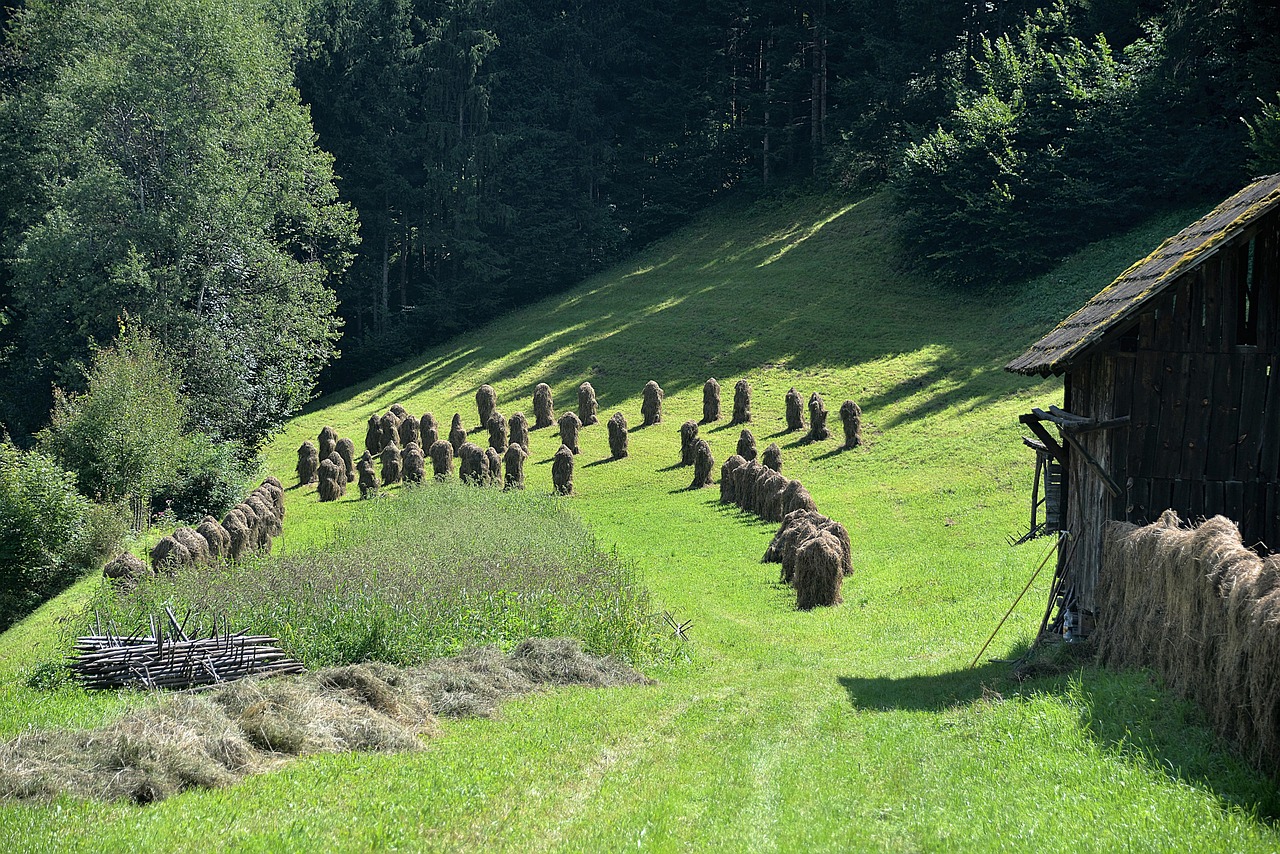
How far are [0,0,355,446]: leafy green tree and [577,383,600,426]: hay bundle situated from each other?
1066cm

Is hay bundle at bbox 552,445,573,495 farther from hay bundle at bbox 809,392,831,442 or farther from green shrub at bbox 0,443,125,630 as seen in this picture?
green shrub at bbox 0,443,125,630

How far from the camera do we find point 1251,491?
1364 centimetres

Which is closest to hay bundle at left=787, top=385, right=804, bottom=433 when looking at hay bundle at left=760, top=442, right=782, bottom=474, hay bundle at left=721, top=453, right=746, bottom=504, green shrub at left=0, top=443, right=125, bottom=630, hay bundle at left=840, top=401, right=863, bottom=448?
hay bundle at left=840, top=401, right=863, bottom=448

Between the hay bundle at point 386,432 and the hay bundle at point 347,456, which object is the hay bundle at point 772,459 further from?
the hay bundle at point 347,456

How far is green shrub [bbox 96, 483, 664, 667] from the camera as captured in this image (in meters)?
15.6

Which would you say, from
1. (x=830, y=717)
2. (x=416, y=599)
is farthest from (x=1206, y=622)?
(x=416, y=599)

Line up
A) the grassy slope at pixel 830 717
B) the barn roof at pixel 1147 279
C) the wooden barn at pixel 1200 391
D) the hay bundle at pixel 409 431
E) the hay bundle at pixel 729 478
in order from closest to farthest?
the grassy slope at pixel 830 717 < the barn roof at pixel 1147 279 < the wooden barn at pixel 1200 391 < the hay bundle at pixel 729 478 < the hay bundle at pixel 409 431

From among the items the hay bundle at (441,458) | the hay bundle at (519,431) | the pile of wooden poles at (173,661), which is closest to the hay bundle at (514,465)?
the hay bundle at (441,458)

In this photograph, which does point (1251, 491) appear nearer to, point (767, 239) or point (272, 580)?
point (272, 580)

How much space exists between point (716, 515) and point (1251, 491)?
56.2 feet

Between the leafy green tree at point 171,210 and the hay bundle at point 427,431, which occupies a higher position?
the leafy green tree at point 171,210

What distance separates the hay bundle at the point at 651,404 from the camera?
40.2m

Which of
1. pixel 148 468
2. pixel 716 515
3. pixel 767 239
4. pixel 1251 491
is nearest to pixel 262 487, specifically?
pixel 148 468

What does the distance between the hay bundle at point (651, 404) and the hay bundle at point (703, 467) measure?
689 cm
